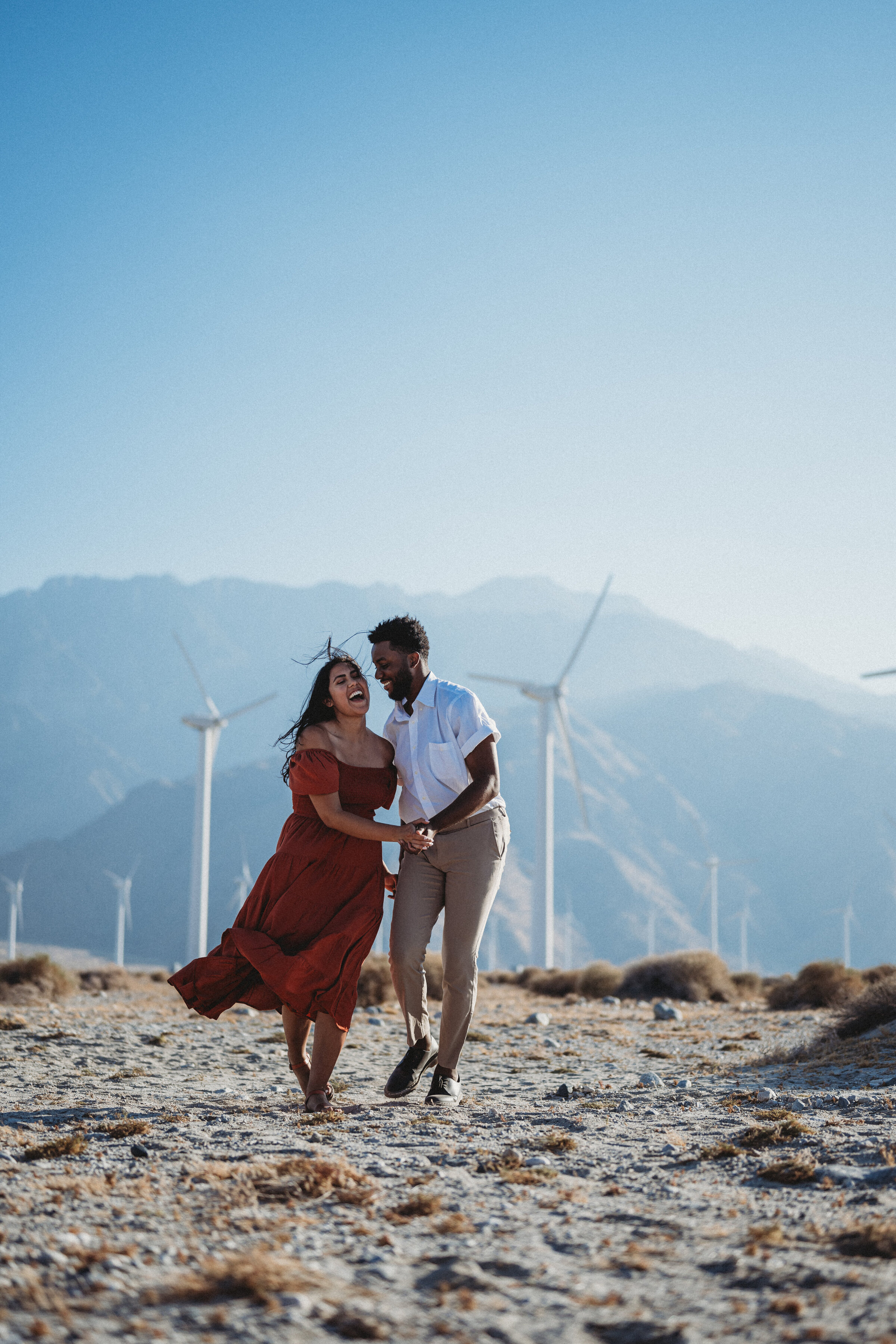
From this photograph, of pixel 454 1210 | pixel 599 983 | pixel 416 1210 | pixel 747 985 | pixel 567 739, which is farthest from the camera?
pixel 567 739

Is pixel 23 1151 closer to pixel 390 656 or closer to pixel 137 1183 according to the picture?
pixel 137 1183

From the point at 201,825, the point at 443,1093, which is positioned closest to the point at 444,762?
the point at 443,1093

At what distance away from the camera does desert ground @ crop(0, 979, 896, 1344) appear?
328 centimetres

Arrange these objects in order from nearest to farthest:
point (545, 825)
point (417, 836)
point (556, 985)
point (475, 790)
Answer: point (417, 836)
point (475, 790)
point (556, 985)
point (545, 825)

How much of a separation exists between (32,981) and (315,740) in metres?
14.5

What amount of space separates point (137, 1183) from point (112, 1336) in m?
1.88

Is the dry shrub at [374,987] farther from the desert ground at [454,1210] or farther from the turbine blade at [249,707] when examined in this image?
the turbine blade at [249,707]

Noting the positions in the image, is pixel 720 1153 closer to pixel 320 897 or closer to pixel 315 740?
pixel 320 897

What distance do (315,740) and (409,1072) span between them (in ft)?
7.33

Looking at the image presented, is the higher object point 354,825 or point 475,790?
point 475,790

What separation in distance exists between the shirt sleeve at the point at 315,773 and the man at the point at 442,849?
52 centimetres

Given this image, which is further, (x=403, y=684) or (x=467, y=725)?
(x=403, y=684)

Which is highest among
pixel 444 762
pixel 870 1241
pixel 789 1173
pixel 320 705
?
pixel 320 705

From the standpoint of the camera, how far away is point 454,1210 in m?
4.53
